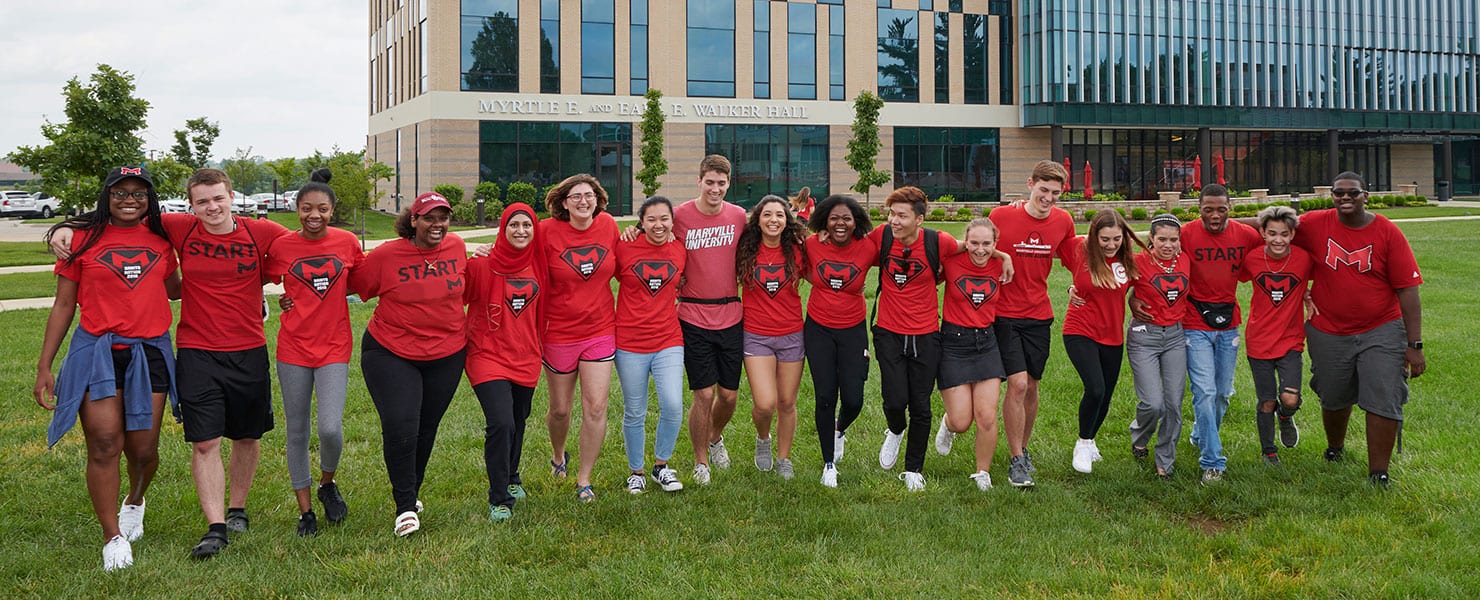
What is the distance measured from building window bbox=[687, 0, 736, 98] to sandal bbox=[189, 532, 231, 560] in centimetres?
3759

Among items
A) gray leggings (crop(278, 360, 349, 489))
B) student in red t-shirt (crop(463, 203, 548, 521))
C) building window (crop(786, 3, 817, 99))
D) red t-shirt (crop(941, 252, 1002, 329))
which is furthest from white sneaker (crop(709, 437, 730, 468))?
building window (crop(786, 3, 817, 99))

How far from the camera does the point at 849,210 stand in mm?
6648

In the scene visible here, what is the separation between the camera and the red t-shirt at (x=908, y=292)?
21.7ft

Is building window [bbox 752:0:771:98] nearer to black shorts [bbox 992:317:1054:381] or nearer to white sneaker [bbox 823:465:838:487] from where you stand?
black shorts [bbox 992:317:1054:381]

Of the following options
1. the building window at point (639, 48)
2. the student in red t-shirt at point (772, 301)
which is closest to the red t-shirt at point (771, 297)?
the student in red t-shirt at point (772, 301)

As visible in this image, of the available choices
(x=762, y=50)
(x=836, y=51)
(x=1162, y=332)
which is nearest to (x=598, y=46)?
(x=762, y=50)

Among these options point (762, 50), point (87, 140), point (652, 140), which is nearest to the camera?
point (87, 140)

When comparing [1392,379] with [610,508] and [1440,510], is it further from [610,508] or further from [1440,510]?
[610,508]

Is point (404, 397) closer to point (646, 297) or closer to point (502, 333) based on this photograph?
point (502, 333)

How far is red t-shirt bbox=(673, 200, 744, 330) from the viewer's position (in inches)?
265

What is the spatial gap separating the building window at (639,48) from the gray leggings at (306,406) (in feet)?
119

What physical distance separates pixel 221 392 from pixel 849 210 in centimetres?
358

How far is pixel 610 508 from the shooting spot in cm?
620

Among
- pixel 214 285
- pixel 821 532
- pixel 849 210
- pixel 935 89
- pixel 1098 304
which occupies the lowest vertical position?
pixel 821 532
